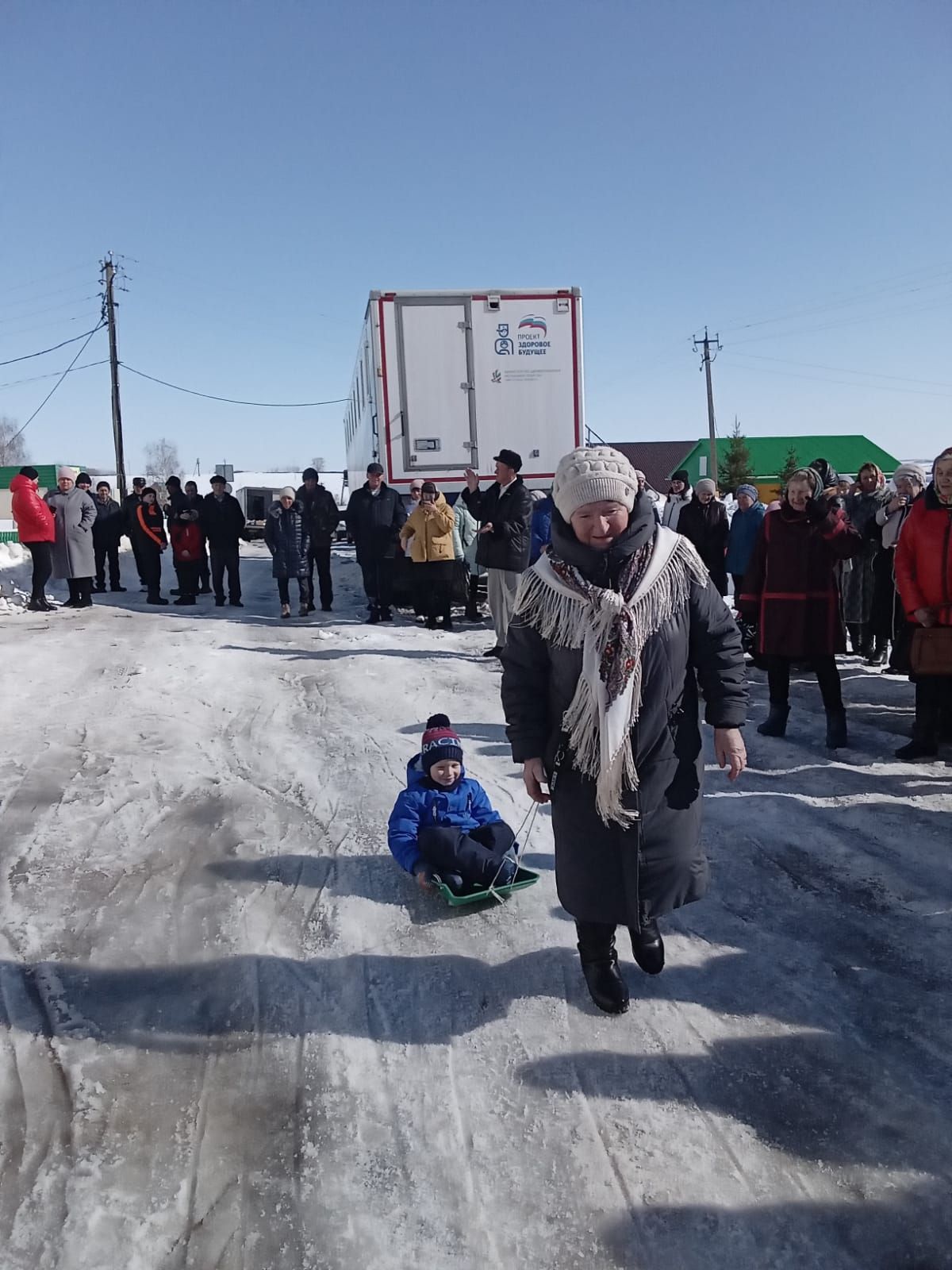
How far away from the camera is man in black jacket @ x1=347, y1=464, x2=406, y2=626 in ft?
34.5

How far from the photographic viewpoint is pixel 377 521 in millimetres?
10508

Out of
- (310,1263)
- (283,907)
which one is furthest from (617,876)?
(283,907)

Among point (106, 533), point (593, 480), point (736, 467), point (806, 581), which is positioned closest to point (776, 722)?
point (806, 581)

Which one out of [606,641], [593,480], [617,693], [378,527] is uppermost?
[378,527]

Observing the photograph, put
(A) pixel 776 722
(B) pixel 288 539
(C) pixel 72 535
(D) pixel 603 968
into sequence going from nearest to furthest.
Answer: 1. (D) pixel 603 968
2. (A) pixel 776 722
3. (B) pixel 288 539
4. (C) pixel 72 535

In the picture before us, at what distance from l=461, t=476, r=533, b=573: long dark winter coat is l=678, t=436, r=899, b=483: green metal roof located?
46.2 m

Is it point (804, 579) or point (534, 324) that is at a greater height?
point (534, 324)

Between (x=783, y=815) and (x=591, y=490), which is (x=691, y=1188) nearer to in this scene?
(x=591, y=490)

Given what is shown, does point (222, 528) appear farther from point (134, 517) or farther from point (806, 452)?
point (806, 452)

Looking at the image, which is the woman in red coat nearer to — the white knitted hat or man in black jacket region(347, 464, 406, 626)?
the white knitted hat

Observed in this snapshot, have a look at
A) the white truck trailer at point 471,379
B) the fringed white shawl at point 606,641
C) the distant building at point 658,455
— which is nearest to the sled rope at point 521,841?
the fringed white shawl at point 606,641

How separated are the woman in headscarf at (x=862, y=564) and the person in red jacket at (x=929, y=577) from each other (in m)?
2.72

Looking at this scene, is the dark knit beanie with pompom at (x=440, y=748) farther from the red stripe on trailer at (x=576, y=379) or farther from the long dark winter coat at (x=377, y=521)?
the red stripe on trailer at (x=576, y=379)

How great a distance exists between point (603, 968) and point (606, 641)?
115cm
